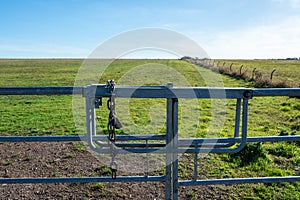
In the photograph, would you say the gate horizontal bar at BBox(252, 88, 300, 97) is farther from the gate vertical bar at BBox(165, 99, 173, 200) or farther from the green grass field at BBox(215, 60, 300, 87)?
the green grass field at BBox(215, 60, 300, 87)

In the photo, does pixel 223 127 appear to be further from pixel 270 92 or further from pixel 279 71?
pixel 279 71

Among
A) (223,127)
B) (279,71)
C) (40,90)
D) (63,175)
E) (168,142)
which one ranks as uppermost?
(279,71)

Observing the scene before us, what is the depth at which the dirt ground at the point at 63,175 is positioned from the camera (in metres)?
3.59

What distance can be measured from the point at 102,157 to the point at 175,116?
345 cm

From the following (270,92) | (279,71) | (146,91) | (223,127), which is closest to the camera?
(146,91)

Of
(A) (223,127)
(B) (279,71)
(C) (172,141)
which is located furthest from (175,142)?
(B) (279,71)

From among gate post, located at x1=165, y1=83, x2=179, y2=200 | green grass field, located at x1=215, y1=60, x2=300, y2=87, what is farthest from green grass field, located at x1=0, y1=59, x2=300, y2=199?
green grass field, located at x1=215, y1=60, x2=300, y2=87

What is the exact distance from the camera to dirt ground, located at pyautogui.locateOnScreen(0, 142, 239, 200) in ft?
11.8

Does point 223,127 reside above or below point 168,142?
below

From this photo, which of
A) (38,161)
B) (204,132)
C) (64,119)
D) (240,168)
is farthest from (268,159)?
(64,119)

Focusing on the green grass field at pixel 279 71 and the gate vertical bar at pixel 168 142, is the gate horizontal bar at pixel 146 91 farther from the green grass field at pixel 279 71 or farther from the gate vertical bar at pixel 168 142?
the green grass field at pixel 279 71

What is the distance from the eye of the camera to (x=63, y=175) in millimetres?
4219

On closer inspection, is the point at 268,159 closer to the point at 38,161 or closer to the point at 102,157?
the point at 102,157

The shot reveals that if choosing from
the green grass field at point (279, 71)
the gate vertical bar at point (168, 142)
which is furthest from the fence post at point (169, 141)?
the green grass field at point (279, 71)
